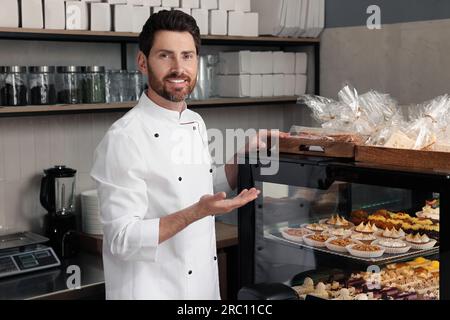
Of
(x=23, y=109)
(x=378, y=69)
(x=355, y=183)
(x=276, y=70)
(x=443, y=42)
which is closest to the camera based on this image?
(x=355, y=183)

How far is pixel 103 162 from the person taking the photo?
5.78ft

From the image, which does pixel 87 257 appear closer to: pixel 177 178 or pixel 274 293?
pixel 177 178

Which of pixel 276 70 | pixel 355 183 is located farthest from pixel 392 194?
pixel 276 70

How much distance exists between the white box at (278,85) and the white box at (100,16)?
1.07 m

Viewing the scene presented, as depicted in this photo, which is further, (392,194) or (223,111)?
(223,111)

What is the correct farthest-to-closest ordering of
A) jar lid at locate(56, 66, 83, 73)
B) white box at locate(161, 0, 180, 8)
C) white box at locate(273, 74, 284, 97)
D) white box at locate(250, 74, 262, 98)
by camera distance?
white box at locate(273, 74, 284, 97) → white box at locate(250, 74, 262, 98) → white box at locate(161, 0, 180, 8) → jar lid at locate(56, 66, 83, 73)

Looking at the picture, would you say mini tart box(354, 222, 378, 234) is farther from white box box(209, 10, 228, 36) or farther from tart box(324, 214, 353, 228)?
white box box(209, 10, 228, 36)

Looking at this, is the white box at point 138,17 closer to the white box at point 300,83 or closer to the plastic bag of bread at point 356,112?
the white box at point 300,83

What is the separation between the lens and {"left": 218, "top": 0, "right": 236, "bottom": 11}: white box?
11.0 feet

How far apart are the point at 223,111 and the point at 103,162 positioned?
1947mm

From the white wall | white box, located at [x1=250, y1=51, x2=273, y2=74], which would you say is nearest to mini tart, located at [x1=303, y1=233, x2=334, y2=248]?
the white wall

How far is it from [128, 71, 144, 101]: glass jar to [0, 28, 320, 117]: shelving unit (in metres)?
0.06

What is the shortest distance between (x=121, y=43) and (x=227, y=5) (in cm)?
59

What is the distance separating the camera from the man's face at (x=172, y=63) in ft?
5.73
